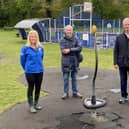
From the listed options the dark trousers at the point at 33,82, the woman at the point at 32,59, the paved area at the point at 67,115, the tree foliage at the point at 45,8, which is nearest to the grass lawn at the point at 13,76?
the paved area at the point at 67,115

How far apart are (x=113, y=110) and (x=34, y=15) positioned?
44.4 meters

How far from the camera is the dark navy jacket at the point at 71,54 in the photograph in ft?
29.3

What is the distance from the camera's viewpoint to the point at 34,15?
51625 mm

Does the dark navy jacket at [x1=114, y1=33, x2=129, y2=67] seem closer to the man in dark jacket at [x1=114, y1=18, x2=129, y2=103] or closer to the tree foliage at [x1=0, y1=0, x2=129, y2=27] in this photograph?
the man in dark jacket at [x1=114, y1=18, x2=129, y2=103]

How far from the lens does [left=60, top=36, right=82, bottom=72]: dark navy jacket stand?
893cm

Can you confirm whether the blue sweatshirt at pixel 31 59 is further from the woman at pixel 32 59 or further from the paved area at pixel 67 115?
the paved area at pixel 67 115

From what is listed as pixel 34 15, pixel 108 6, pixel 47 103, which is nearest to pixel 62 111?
pixel 47 103

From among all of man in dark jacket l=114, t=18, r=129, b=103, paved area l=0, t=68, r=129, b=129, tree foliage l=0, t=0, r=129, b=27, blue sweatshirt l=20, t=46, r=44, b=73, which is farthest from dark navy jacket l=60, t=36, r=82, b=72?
tree foliage l=0, t=0, r=129, b=27

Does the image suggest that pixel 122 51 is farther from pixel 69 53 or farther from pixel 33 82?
pixel 33 82

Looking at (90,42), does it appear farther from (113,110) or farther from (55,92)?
(113,110)

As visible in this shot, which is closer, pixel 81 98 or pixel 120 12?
pixel 81 98

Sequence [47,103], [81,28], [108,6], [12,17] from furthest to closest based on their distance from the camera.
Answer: [12,17], [108,6], [81,28], [47,103]

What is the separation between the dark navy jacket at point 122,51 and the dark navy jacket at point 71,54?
954 millimetres

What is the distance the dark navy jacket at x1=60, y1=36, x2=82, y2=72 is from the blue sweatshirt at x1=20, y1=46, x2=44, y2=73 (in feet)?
3.93
